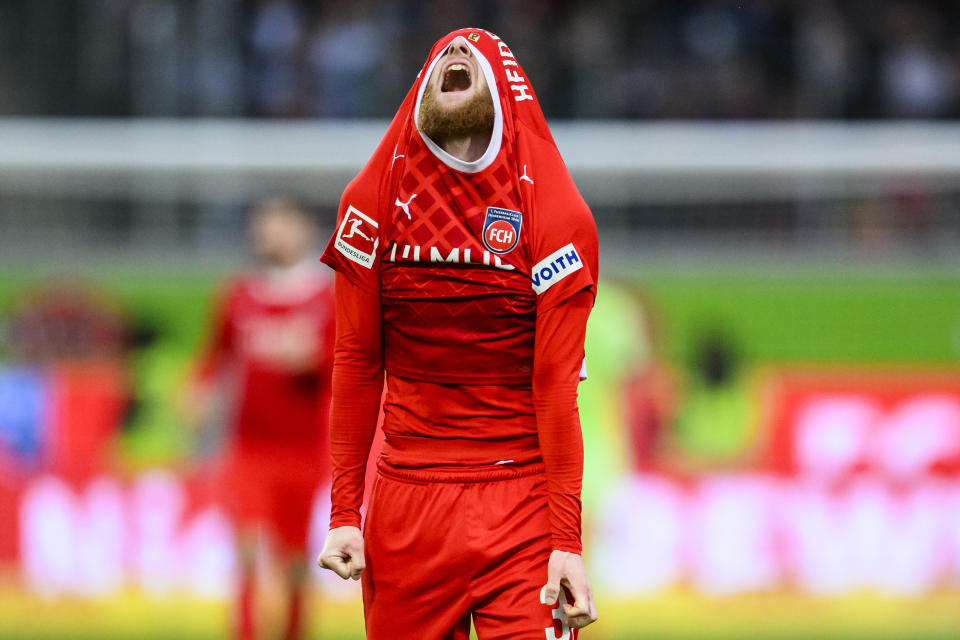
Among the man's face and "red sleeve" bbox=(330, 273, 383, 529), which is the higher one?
the man's face

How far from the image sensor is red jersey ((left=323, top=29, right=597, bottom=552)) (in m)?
2.62

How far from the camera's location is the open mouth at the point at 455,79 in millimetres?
2668

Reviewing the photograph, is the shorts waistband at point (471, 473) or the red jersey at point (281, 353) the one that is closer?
the shorts waistband at point (471, 473)

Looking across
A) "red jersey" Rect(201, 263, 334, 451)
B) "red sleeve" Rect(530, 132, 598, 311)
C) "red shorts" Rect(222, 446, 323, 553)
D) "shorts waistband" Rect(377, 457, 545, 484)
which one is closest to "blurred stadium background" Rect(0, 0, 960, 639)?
"red shorts" Rect(222, 446, 323, 553)

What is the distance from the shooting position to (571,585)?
253cm

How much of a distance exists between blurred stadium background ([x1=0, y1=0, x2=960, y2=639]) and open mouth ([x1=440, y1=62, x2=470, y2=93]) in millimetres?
3658

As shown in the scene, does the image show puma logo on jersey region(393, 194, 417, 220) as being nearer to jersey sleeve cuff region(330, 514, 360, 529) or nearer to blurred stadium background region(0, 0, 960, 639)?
jersey sleeve cuff region(330, 514, 360, 529)

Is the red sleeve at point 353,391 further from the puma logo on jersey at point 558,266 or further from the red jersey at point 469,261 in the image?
the puma logo on jersey at point 558,266

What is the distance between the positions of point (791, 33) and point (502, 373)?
20.9ft

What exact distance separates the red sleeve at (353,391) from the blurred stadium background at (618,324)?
353cm

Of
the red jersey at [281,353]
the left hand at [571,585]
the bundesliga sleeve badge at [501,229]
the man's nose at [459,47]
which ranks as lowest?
the left hand at [571,585]

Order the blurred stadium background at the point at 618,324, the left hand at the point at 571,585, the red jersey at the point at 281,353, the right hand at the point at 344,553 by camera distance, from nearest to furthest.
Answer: the left hand at the point at 571,585 < the right hand at the point at 344,553 < the red jersey at the point at 281,353 < the blurred stadium background at the point at 618,324

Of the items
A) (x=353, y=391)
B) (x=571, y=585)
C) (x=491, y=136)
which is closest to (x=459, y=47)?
(x=491, y=136)

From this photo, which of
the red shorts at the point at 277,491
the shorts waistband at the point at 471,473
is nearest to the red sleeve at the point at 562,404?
the shorts waistband at the point at 471,473
